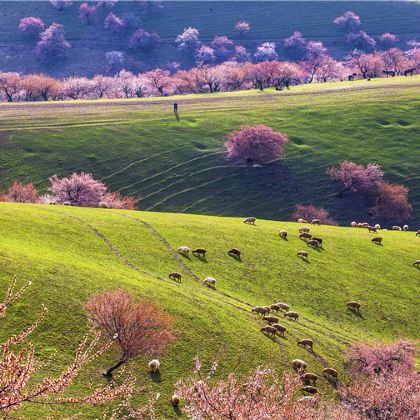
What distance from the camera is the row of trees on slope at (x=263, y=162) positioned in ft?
316

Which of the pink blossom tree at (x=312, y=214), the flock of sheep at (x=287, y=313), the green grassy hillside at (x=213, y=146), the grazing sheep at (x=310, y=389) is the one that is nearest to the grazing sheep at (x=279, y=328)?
the flock of sheep at (x=287, y=313)

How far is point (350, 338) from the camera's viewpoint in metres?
52.4

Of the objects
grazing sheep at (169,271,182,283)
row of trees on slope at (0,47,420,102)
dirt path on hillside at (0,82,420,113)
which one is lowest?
grazing sheep at (169,271,182,283)

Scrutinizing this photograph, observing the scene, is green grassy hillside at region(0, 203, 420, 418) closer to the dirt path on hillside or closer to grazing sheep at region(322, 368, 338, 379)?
grazing sheep at region(322, 368, 338, 379)

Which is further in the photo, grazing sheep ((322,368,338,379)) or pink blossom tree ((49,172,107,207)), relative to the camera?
pink blossom tree ((49,172,107,207))

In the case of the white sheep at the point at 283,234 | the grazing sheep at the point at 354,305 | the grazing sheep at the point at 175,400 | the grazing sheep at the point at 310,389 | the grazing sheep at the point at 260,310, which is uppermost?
the white sheep at the point at 283,234

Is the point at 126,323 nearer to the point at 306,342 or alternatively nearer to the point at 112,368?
the point at 112,368

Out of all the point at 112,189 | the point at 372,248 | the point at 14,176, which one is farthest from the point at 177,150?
the point at 372,248

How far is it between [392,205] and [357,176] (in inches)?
411

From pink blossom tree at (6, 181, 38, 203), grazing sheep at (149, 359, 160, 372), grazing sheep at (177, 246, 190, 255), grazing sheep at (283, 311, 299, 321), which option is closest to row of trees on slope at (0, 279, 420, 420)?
grazing sheep at (149, 359, 160, 372)

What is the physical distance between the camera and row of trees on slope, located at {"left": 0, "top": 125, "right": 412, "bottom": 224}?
316ft

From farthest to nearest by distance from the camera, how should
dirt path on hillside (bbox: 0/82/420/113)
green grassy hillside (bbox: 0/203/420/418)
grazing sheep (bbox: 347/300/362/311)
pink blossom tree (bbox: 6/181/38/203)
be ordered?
dirt path on hillside (bbox: 0/82/420/113) < pink blossom tree (bbox: 6/181/38/203) < grazing sheep (bbox: 347/300/362/311) < green grassy hillside (bbox: 0/203/420/418)

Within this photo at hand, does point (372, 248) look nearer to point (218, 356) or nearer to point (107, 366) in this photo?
point (218, 356)

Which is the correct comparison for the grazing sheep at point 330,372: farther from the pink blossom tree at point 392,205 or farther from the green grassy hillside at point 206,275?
the pink blossom tree at point 392,205
